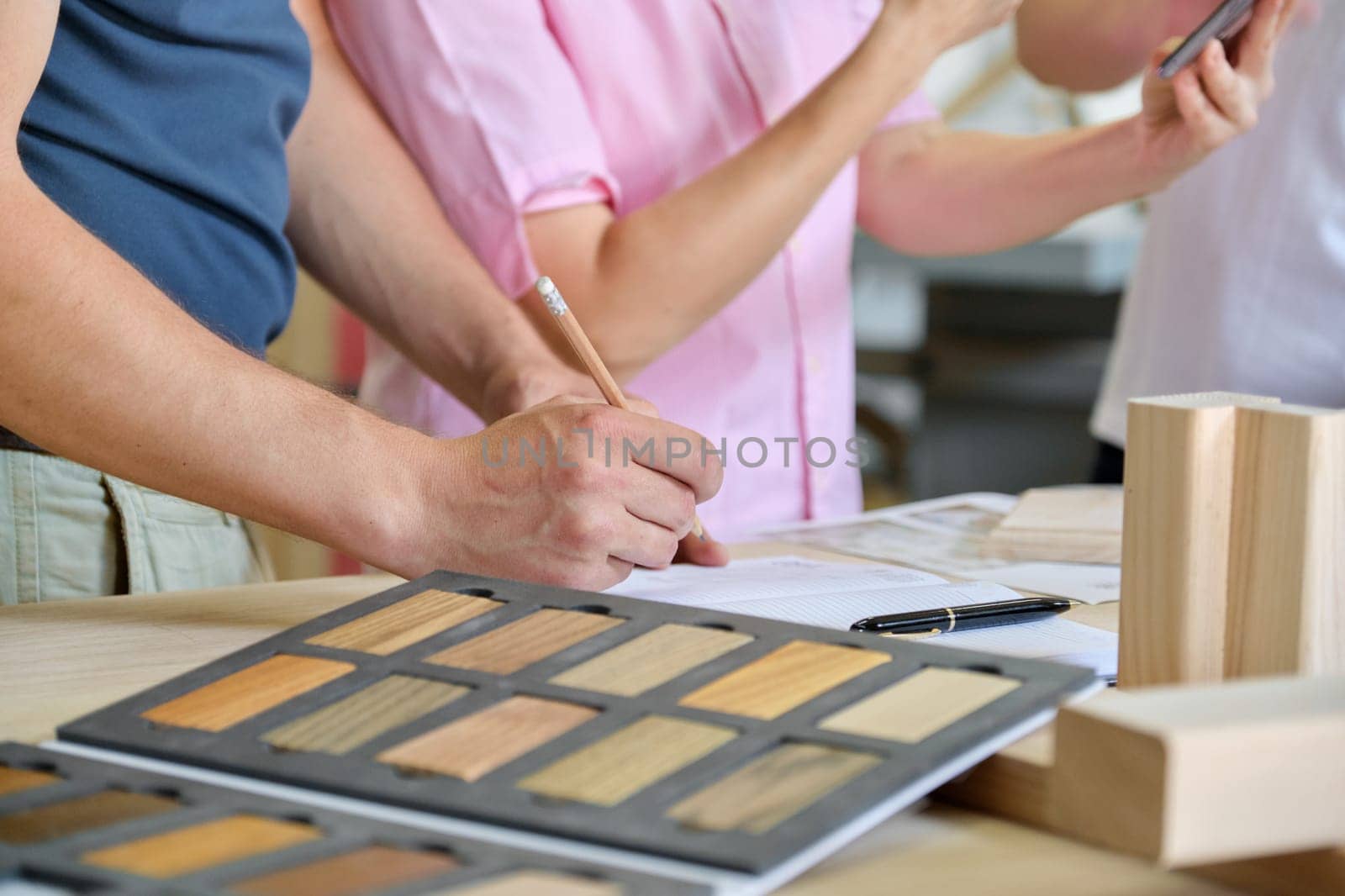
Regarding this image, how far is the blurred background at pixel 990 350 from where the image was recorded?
10.1ft

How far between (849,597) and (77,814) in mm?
491

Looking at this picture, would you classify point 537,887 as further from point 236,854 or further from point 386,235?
point 386,235

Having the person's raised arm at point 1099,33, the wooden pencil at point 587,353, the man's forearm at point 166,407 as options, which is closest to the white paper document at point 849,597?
the wooden pencil at point 587,353

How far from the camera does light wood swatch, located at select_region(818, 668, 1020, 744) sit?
53 centimetres

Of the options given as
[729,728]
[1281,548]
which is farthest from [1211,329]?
[729,728]

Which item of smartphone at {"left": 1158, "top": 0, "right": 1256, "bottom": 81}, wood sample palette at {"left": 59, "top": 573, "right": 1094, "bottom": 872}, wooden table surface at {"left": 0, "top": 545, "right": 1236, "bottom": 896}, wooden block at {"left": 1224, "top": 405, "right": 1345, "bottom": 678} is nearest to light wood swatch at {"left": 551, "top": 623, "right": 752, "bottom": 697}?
wood sample palette at {"left": 59, "top": 573, "right": 1094, "bottom": 872}

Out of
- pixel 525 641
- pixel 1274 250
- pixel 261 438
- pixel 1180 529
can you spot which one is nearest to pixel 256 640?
pixel 261 438

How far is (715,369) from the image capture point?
4.41 ft

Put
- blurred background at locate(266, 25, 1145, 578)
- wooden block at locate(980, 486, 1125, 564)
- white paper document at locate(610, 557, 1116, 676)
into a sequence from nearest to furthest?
white paper document at locate(610, 557, 1116, 676) < wooden block at locate(980, 486, 1125, 564) < blurred background at locate(266, 25, 1145, 578)

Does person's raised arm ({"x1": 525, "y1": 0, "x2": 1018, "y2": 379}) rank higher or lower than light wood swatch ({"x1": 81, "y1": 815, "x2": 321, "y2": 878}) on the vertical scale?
higher

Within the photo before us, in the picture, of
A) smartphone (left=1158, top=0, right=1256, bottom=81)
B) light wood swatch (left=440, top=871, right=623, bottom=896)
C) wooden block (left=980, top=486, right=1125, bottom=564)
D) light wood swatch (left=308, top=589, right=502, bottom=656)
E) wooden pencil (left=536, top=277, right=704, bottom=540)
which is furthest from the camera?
smartphone (left=1158, top=0, right=1256, bottom=81)

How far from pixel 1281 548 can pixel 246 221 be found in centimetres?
76

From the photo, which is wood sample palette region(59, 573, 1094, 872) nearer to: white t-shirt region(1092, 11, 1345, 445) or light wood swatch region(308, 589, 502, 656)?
light wood swatch region(308, 589, 502, 656)

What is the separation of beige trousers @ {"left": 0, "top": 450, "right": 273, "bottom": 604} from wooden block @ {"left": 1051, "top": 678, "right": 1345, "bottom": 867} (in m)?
0.73
